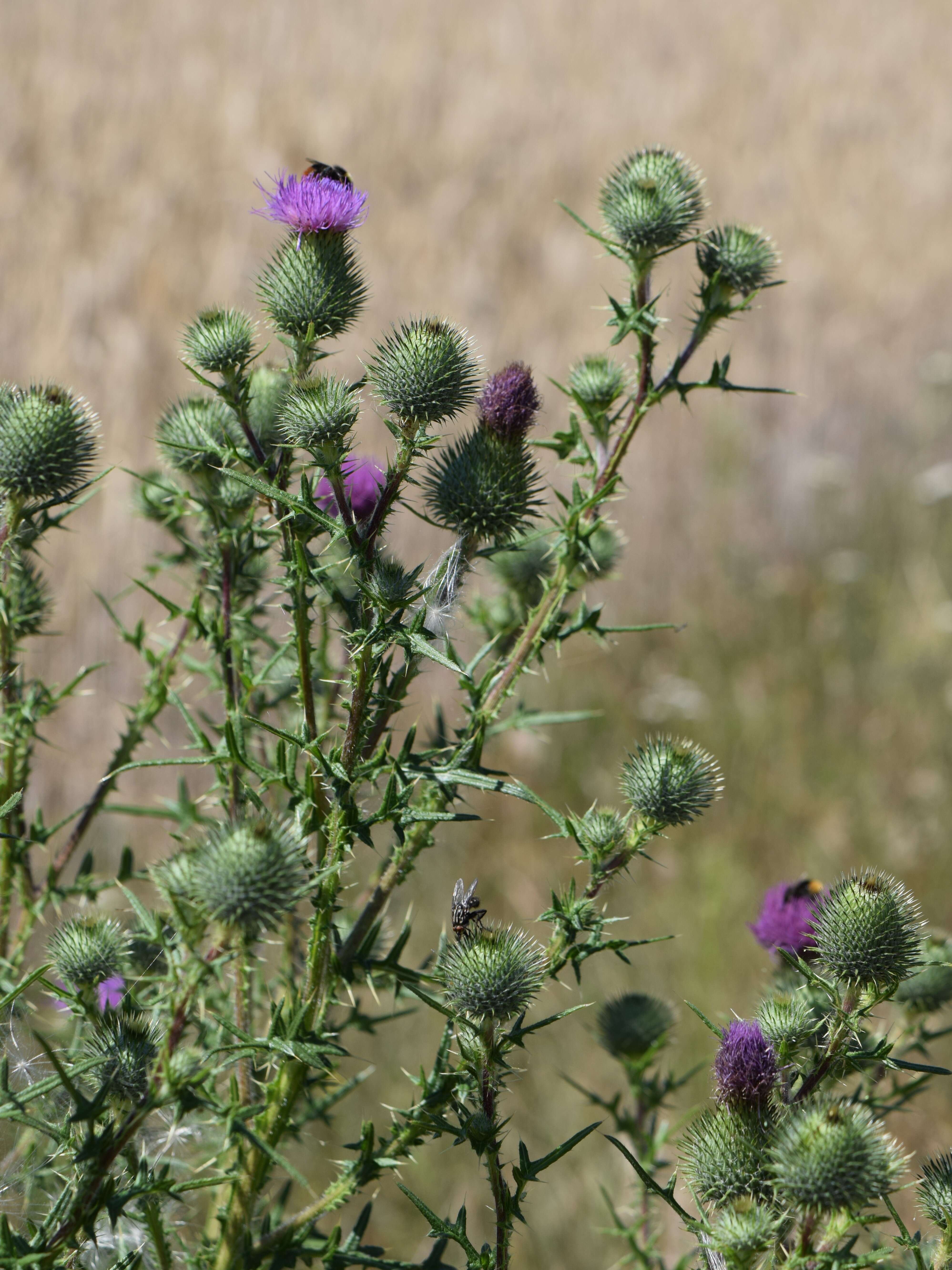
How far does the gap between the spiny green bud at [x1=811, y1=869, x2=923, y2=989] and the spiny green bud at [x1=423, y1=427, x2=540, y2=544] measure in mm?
760

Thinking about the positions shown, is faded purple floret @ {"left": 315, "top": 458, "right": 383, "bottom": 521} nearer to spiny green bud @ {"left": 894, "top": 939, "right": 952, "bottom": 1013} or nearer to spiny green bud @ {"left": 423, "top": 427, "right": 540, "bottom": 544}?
spiny green bud @ {"left": 423, "top": 427, "right": 540, "bottom": 544}

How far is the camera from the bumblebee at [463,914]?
183cm

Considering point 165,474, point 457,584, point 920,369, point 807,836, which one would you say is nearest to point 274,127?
point 920,369

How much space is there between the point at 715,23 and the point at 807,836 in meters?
14.6

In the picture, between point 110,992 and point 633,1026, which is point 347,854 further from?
point 633,1026

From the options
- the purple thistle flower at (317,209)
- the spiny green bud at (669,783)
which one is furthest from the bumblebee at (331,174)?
the spiny green bud at (669,783)

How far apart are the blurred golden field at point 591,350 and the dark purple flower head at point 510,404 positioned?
0.26 metres

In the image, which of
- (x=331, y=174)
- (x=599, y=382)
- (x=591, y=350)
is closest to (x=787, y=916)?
(x=599, y=382)

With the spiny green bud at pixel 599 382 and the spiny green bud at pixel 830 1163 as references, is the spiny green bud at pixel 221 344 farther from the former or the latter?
the spiny green bud at pixel 830 1163

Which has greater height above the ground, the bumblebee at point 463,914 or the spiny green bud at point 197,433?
the spiny green bud at point 197,433

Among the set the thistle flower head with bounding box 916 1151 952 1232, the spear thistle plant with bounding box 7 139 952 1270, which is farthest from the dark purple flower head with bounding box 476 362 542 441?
the thistle flower head with bounding box 916 1151 952 1232

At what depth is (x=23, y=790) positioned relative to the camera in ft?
6.23

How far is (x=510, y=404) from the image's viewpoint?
6.56ft

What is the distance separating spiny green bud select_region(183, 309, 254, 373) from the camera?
1.94m
